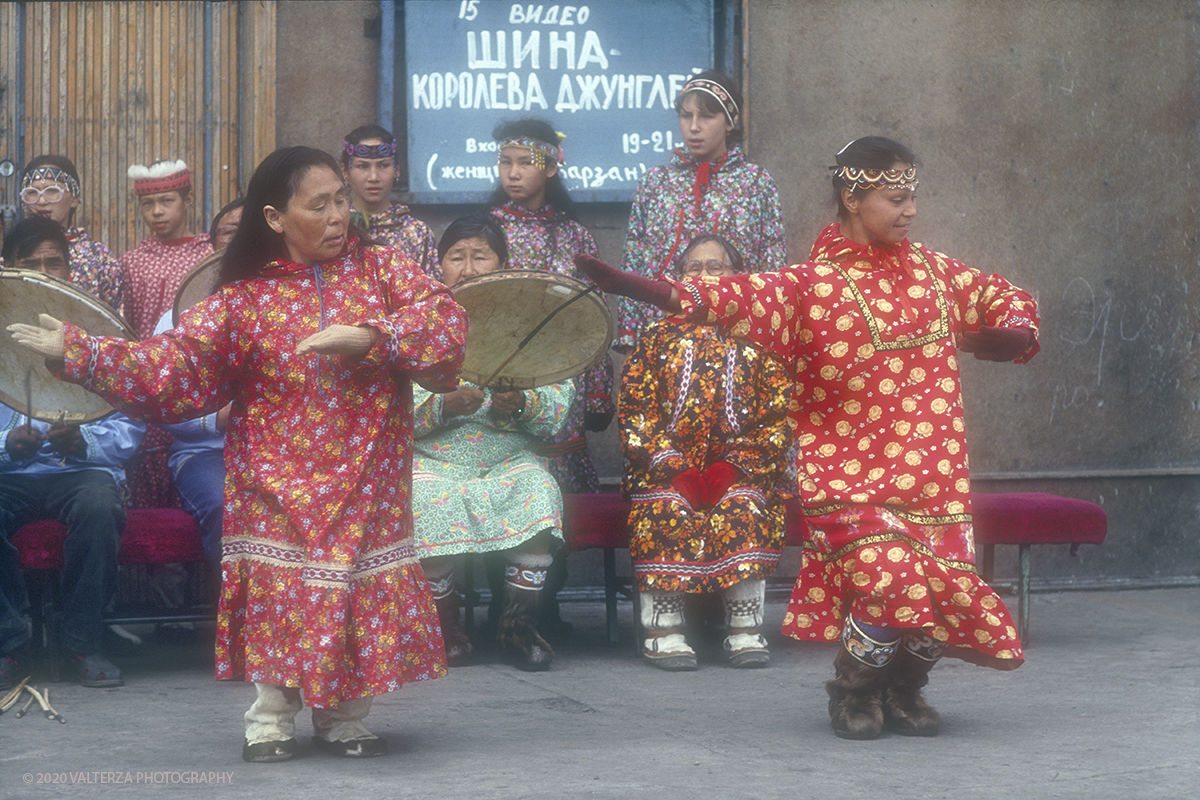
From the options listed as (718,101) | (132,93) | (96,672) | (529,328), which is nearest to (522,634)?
(529,328)

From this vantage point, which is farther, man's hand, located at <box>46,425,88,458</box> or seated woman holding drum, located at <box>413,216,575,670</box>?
seated woman holding drum, located at <box>413,216,575,670</box>

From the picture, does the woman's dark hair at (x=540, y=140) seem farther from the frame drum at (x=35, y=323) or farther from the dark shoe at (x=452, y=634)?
the frame drum at (x=35, y=323)

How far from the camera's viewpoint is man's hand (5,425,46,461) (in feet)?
14.6

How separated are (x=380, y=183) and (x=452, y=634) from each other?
194cm

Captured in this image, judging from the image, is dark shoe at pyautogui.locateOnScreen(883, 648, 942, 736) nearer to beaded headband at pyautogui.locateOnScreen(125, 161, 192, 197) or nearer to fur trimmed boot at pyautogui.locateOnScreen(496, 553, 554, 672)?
fur trimmed boot at pyautogui.locateOnScreen(496, 553, 554, 672)

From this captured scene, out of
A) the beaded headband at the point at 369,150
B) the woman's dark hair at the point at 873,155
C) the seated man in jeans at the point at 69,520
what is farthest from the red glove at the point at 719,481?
the seated man in jeans at the point at 69,520

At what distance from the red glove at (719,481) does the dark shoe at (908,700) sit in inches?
47.5

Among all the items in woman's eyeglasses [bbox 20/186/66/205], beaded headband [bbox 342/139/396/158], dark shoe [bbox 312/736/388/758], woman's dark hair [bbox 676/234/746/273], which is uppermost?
beaded headband [bbox 342/139/396/158]

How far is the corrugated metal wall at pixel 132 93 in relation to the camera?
19.7ft

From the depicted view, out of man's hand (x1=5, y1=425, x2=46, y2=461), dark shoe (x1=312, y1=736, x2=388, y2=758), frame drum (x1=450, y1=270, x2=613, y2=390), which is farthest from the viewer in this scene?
man's hand (x1=5, y1=425, x2=46, y2=461)

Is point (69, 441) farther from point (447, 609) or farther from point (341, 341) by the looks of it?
point (341, 341)

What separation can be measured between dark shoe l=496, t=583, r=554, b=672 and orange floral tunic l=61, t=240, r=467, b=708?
4.07 feet

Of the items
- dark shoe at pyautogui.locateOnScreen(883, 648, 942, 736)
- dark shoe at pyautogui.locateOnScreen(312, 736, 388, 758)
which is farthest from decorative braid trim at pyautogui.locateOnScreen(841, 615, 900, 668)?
dark shoe at pyautogui.locateOnScreen(312, 736, 388, 758)

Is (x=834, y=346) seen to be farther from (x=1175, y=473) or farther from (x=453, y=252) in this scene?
(x=1175, y=473)
